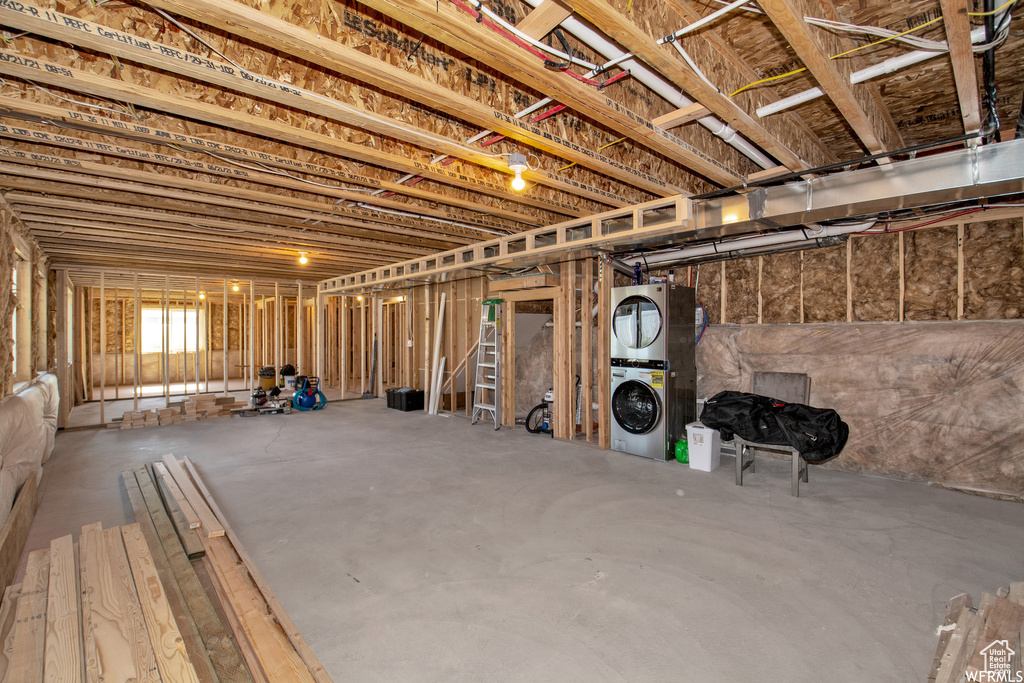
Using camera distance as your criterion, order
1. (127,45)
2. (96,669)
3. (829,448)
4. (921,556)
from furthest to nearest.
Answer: (829,448), (921,556), (127,45), (96,669)

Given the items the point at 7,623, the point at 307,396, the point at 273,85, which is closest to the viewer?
the point at 7,623

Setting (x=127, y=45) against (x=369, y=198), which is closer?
(x=127, y=45)

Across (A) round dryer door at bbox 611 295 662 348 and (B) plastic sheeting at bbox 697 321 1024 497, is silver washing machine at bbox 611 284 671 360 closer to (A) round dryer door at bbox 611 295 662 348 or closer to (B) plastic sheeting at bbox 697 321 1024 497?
(A) round dryer door at bbox 611 295 662 348

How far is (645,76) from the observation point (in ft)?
8.27

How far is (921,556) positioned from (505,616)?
8.62ft

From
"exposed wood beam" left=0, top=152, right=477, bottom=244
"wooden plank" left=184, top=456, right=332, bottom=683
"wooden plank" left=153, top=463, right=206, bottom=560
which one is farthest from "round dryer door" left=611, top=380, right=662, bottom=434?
"wooden plank" left=153, top=463, right=206, bottom=560

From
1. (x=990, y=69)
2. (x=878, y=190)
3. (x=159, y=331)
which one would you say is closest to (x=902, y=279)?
(x=878, y=190)

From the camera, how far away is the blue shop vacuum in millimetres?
8023

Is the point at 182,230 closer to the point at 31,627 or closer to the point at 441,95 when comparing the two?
the point at 441,95

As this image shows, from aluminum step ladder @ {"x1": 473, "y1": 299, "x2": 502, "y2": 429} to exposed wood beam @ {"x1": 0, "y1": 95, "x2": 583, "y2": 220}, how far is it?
2682mm

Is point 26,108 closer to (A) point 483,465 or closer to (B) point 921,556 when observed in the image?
(A) point 483,465

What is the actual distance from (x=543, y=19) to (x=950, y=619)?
3.37 metres

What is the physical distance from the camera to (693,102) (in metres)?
2.77

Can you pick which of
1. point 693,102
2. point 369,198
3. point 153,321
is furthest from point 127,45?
point 153,321
